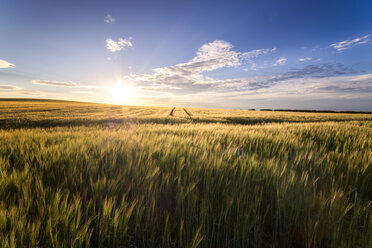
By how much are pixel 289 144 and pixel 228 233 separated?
2.43 metres

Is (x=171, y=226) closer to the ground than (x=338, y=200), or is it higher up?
closer to the ground

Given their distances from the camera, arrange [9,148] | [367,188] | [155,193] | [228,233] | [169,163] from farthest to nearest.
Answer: [9,148] → [169,163] → [367,188] → [155,193] → [228,233]

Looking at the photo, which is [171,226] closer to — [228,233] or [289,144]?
[228,233]

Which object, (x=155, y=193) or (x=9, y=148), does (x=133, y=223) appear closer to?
(x=155, y=193)

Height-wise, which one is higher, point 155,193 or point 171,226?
point 155,193

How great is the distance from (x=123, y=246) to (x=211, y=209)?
511 mm

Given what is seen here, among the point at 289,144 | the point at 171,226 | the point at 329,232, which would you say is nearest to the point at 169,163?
the point at 171,226

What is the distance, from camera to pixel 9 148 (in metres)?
2.25

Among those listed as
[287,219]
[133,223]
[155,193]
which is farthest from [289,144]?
[133,223]

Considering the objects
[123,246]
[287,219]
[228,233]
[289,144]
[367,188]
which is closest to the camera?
[123,246]

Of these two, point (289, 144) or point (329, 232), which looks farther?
point (289, 144)

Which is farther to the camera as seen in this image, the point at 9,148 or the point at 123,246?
the point at 9,148

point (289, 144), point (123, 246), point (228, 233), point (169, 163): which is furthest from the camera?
point (289, 144)

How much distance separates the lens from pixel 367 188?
1448 millimetres
